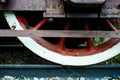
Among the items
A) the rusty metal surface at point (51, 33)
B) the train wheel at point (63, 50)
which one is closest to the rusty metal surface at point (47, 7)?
the train wheel at point (63, 50)

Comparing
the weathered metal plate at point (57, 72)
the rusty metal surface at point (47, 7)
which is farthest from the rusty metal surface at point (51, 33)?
the weathered metal plate at point (57, 72)

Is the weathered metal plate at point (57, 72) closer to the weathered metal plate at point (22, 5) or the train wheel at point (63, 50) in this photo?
the train wheel at point (63, 50)

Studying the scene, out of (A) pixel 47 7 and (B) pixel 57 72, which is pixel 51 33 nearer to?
(A) pixel 47 7

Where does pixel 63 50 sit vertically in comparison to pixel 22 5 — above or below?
below

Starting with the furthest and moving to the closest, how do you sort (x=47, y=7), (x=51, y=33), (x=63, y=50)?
(x=63, y=50) → (x=47, y=7) → (x=51, y=33)

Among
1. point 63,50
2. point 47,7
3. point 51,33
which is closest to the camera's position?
point 51,33

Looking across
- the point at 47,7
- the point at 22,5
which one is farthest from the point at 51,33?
the point at 22,5

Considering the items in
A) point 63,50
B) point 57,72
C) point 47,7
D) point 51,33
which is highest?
point 47,7

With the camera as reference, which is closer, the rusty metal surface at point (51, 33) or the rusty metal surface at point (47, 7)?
the rusty metal surface at point (51, 33)

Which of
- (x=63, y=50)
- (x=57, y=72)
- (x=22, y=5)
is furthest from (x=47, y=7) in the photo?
(x=57, y=72)

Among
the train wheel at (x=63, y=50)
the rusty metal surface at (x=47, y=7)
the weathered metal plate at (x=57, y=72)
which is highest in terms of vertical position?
the rusty metal surface at (x=47, y=7)

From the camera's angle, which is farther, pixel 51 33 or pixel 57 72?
pixel 57 72

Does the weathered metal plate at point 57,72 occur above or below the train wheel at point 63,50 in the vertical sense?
below

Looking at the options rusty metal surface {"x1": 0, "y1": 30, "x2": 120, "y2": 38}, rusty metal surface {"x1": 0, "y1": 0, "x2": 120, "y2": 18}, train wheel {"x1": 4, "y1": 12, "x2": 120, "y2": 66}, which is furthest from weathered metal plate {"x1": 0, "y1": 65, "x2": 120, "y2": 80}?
rusty metal surface {"x1": 0, "y1": 0, "x2": 120, "y2": 18}
